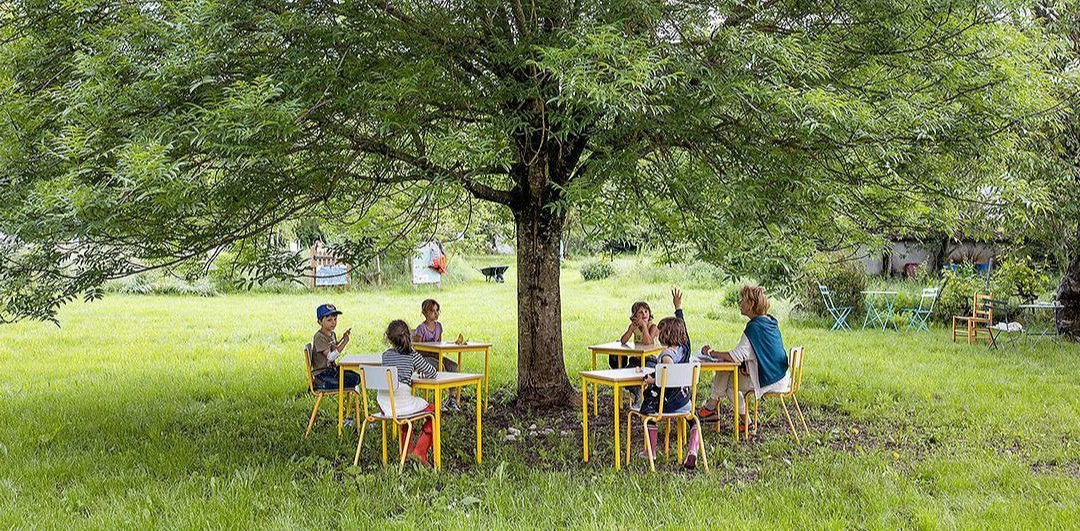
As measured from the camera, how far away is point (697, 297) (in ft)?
75.2

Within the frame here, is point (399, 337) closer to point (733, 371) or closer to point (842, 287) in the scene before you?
point (733, 371)

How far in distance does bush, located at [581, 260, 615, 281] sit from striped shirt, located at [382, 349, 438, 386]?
24795 mm

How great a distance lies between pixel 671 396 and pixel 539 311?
226 centimetres

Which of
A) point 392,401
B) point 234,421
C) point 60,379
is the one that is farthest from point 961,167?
point 60,379

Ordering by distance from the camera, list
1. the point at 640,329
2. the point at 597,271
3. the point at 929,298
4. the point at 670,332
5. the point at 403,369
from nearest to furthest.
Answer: the point at 403,369 < the point at 670,332 < the point at 640,329 < the point at 929,298 < the point at 597,271

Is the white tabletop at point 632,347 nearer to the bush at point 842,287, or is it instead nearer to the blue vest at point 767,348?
the blue vest at point 767,348

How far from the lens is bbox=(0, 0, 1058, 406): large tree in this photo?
482 centimetres

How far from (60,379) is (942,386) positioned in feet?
35.6

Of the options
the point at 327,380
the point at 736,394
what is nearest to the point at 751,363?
the point at 736,394

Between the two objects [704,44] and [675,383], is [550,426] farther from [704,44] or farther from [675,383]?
[704,44]

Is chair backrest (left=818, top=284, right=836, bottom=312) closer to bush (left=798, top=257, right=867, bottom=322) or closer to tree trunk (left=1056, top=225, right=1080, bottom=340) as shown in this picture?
bush (left=798, top=257, right=867, bottom=322)

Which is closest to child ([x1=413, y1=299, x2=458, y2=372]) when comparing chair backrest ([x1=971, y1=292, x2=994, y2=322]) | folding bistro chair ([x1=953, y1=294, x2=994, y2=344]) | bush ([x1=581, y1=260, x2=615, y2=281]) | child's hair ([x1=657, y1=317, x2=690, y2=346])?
child's hair ([x1=657, y1=317, x2=690, y2=346])

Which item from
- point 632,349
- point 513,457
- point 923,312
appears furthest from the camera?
point 923,312

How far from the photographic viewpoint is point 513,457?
668cm
